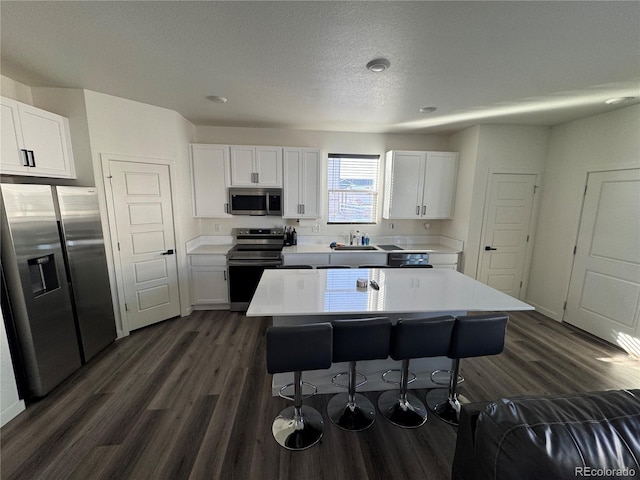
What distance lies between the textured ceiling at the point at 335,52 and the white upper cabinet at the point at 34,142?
1.19ft

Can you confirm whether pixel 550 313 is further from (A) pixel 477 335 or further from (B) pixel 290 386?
(B) pixel 290 386

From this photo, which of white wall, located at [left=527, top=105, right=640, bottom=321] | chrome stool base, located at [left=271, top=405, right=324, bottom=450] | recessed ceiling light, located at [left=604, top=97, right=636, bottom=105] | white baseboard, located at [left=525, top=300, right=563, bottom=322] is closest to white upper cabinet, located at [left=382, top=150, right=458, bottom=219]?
white wall, located at [left=527, top=105, right=640, bottom=321]

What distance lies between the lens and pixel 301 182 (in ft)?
12.7

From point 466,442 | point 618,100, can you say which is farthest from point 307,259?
point 618,100

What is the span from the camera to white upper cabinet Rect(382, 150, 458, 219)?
3.99 m

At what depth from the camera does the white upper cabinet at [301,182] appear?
382 centimetres

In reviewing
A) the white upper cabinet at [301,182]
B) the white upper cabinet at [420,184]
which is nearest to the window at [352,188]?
the white upper cabinet at [420,184]

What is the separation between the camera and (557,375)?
2426 millimetres

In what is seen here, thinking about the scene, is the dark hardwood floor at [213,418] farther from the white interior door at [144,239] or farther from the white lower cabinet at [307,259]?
the white lower cabinet at [307,259]

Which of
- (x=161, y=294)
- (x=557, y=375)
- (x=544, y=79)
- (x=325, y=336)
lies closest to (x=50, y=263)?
(x=161, y=294)

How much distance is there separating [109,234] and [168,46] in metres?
2.06

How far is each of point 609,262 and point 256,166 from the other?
4.62 meters
